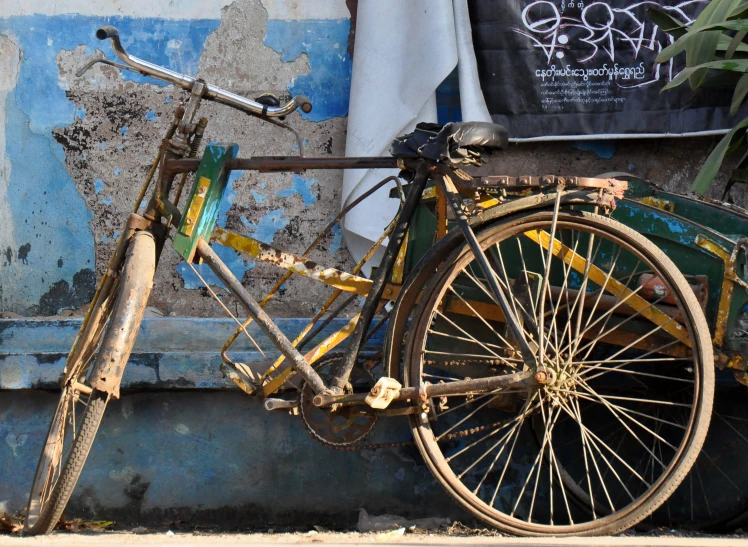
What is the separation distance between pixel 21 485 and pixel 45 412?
327mm

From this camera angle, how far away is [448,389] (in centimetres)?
270

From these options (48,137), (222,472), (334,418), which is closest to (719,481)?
(334,418)

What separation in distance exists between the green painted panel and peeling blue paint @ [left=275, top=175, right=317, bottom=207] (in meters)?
1.66

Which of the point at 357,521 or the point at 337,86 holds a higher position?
the point at 337,86

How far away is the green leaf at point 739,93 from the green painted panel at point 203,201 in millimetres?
2393

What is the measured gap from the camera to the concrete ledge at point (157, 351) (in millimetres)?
3605

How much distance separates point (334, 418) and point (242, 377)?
0.39 m

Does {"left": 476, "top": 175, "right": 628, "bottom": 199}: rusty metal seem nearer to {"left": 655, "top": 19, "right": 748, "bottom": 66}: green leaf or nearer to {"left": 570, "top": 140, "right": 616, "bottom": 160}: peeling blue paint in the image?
{"left": 655, "top": 19, "right": 748, "bottom": 66}: green leaf

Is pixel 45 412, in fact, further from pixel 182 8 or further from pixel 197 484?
pixel 182 8

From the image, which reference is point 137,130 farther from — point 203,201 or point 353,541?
point 353,541

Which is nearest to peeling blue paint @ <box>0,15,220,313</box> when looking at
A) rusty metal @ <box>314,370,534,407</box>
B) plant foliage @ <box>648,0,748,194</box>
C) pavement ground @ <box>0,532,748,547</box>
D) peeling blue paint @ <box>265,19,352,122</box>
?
peeling blue paint @ <box>265,19,352,122</box>

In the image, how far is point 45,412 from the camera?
147 inches

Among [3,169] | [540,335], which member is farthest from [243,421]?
[3,169]

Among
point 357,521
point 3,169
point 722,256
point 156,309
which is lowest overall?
point 357,521
